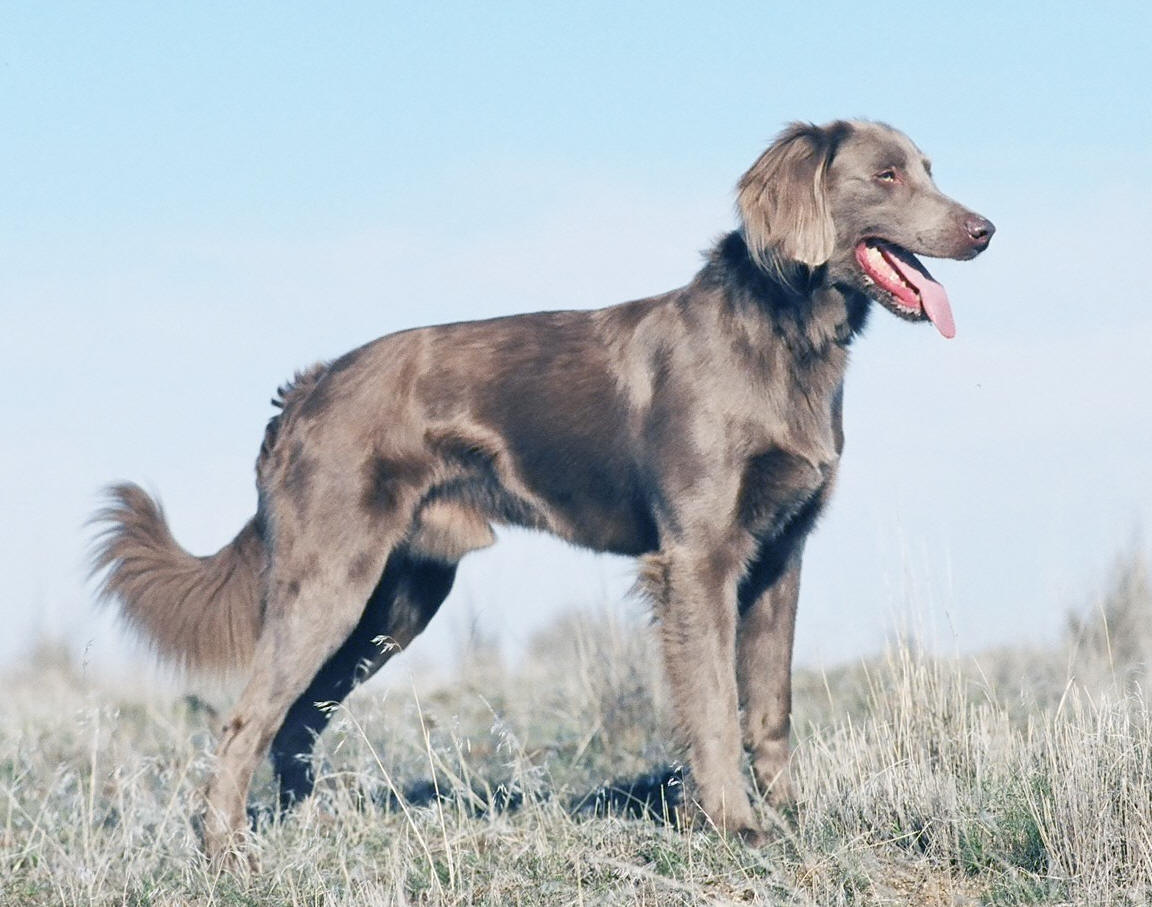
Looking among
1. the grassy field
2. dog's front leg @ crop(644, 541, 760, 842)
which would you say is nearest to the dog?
dog's front leg @ crop(644, 541, 760, 842)

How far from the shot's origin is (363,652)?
225 inches

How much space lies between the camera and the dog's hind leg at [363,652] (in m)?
5.55

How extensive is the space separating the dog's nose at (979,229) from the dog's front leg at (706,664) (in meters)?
1.24

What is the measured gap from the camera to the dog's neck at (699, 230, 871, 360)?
475 cm

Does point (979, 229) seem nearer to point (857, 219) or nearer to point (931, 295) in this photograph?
point (931, 295)

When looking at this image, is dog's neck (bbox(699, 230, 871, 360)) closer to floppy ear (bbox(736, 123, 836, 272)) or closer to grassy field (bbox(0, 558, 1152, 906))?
floppy ear (bbox(736, 123, 836, 272))

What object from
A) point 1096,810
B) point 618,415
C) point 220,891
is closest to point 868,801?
point 1096,810

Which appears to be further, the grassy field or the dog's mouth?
the dog's mouth

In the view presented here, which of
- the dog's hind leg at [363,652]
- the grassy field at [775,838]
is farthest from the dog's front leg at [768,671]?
the dog's hind leg at [363,652]

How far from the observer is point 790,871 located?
3959 millimetres

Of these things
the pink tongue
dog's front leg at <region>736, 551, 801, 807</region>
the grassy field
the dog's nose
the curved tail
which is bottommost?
the grassy field

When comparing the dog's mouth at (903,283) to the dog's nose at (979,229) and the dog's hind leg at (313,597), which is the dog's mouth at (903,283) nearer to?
the dog's nose at (979,229)

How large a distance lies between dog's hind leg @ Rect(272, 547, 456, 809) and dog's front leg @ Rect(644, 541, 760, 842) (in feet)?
3.88

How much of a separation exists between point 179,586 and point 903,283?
281 cm
